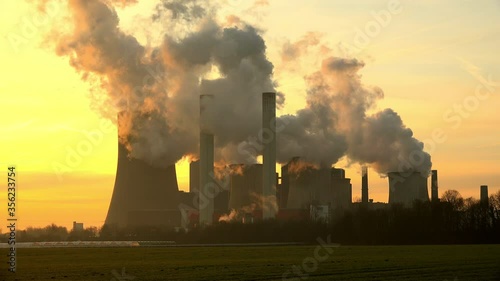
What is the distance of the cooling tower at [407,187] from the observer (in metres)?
84.1

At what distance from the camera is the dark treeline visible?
231 feet

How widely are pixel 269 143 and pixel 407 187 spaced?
15.3 metres

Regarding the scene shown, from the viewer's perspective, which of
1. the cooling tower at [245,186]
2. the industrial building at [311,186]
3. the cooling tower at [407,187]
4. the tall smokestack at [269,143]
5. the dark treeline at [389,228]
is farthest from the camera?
the industrial building at [311,186]

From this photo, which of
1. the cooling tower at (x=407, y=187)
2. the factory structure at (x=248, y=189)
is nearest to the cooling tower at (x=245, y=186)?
the factory structure at (x=248, y=189)

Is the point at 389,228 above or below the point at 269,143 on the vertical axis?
below

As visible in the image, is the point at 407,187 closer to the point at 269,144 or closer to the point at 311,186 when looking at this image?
the point at 311,186

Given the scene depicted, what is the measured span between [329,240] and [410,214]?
699 cm

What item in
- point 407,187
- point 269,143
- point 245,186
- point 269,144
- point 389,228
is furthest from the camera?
point 407,187

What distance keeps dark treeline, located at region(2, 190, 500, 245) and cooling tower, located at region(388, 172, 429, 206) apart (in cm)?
324

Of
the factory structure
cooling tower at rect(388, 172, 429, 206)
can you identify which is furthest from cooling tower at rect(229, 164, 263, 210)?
cooling tower at rect(388, 172, 429, 206)

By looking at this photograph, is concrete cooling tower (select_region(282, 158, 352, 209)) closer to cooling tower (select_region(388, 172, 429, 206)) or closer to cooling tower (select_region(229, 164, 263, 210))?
cooling tower (select_region(229, 164, 263, 210))

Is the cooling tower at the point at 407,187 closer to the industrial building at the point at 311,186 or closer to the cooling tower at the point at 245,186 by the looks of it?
the industrial building at the point at 311,186

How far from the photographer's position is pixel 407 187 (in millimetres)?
85250

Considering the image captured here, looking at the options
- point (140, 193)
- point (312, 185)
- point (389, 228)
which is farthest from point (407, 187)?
point (140, 193)
